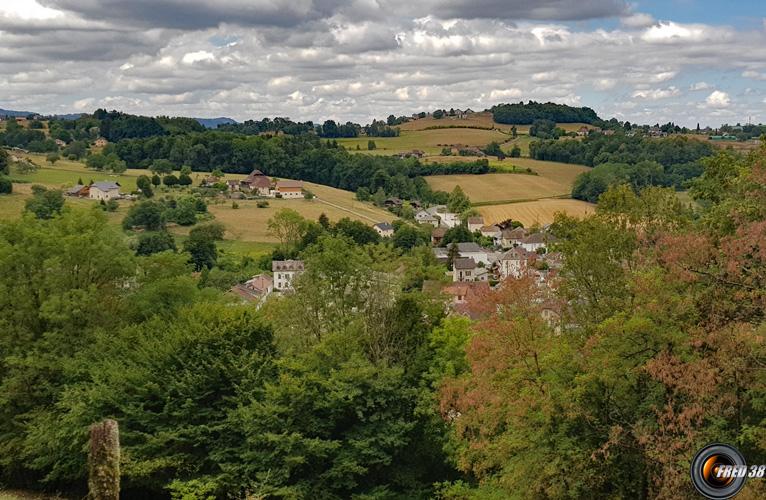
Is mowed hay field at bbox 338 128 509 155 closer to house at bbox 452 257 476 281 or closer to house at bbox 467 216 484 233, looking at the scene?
house at bbox 467 216 484 233

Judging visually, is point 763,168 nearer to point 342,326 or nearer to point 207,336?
point 342,326

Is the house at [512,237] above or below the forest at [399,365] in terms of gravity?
below

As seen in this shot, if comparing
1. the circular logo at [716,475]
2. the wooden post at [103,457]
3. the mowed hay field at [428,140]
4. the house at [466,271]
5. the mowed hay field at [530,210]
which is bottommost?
the house at [466,271]

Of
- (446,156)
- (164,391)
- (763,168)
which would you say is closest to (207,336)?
(164,391)

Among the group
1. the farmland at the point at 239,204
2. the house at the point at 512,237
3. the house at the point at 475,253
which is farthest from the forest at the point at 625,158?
the farmland at the point at 239,204

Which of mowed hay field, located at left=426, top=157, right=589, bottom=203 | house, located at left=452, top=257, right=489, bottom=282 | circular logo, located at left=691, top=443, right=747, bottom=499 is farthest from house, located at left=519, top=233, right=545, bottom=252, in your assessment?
circular logo, located at left=691, top=443, right=747, bottom=499

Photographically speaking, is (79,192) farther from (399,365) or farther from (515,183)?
(399,365)

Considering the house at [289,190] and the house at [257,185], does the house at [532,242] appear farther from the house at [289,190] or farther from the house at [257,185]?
the house at [257,185]
